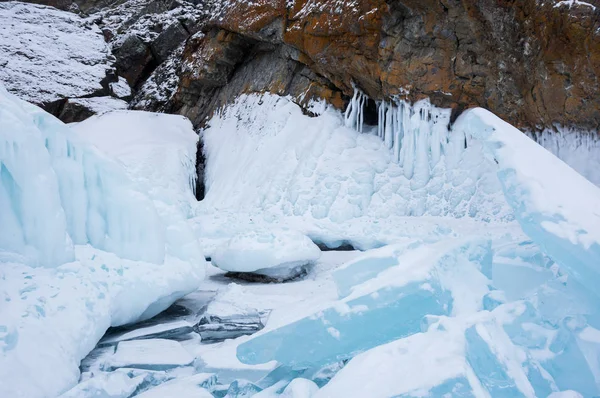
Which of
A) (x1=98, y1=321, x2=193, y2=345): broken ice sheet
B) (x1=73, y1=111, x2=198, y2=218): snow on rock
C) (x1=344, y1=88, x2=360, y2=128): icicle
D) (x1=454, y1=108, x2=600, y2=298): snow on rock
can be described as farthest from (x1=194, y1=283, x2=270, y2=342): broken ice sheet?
(x1=344, y1=88, x2=360, y2=128): icicle

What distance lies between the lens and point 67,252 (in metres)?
3.87

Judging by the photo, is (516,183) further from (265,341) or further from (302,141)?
(302,141)

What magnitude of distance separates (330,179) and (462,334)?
6596 mm

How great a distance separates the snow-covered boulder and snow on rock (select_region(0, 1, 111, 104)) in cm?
805

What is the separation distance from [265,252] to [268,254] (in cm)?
5

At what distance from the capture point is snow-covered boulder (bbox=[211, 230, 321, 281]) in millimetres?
6262

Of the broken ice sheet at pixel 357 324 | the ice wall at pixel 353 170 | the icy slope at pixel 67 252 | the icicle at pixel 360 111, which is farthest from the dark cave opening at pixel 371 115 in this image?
the broken ice sheet at pixel 357 324

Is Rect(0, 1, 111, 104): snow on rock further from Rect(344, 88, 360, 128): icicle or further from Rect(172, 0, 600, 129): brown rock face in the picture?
Rect(344, 88, 360, 128): icicle

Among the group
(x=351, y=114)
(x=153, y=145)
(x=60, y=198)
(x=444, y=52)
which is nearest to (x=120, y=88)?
(x=153, y=145)

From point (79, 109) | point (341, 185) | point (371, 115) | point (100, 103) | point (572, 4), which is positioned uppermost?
point (572, 4)

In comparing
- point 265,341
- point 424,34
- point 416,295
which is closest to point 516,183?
point 416,295

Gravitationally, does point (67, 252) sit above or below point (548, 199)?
below

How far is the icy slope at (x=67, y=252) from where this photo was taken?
10.2ft

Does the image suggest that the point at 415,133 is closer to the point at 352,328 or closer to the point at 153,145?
the point at 153,145
